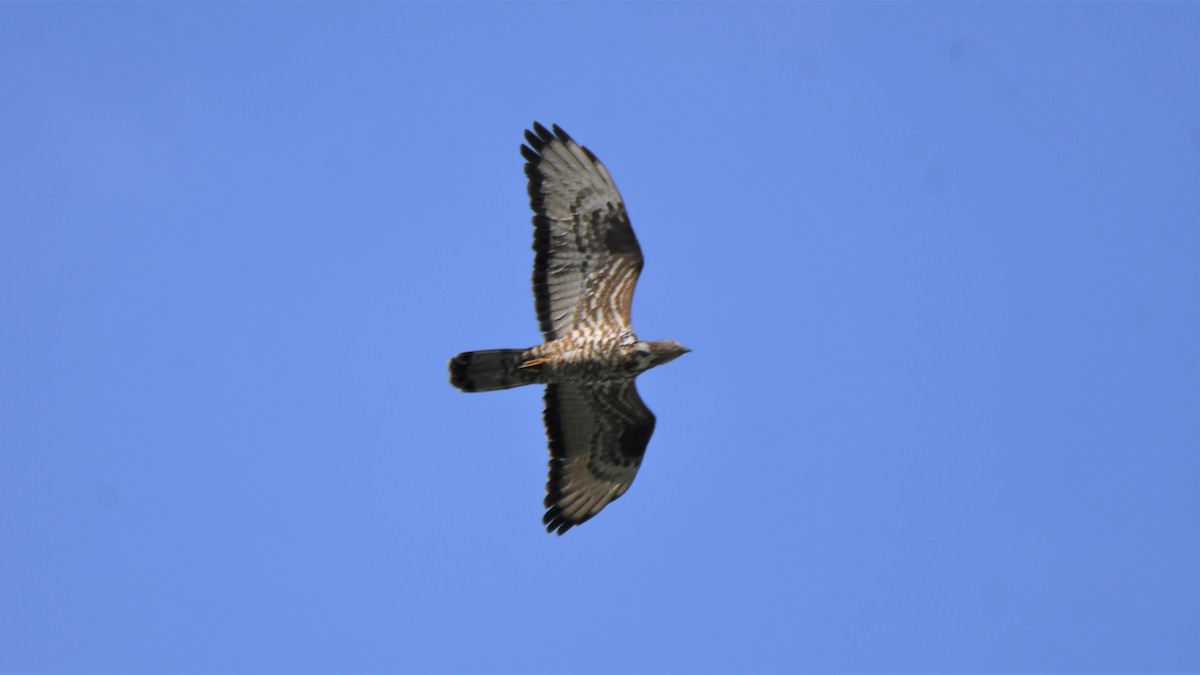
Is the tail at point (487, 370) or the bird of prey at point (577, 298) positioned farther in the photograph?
the bird of prey at point (577, 298)

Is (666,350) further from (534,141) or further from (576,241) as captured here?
(534,141)

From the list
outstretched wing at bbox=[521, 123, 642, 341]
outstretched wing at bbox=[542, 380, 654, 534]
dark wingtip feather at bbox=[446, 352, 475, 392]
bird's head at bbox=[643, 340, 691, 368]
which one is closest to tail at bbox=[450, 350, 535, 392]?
dark wingtip feather at bbox=[446, 352, 475, 392]

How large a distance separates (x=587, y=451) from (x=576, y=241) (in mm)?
2387

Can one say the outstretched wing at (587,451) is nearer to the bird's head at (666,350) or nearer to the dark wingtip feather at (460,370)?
the bird's head at (666,350)

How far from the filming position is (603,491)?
719 inches

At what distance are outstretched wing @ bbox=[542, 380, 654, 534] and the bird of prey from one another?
0.11ft

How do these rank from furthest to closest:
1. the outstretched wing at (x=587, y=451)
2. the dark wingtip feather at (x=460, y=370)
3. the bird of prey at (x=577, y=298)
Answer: the outstretched wing at (x=587, y=451), the bird of prey at (x=577, y=298), the dark wingtip feather at (x=460, y=370)

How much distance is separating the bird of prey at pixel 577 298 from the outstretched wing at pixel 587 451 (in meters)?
0.03

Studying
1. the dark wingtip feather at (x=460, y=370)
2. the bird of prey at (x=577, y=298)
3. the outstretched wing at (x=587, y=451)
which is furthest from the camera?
the outstretched wing at (x=587, y=451)

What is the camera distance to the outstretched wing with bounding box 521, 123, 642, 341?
17.4 meters

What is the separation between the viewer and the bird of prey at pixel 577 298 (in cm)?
1727

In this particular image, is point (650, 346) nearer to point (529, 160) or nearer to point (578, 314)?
point (578, 314)

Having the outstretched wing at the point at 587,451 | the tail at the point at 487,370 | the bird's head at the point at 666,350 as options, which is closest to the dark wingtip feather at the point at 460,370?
the tail at the point at 487,370

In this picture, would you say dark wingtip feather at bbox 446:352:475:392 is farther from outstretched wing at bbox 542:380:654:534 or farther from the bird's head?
the bird's head
